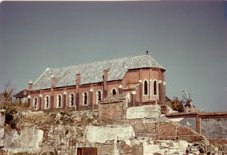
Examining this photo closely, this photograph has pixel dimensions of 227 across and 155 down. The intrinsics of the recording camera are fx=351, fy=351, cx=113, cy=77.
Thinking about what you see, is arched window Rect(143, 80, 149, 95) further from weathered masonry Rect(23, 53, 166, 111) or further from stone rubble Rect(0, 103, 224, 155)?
stone rubble Rect(0, 103, 224, 155)

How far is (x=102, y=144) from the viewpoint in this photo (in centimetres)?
1630

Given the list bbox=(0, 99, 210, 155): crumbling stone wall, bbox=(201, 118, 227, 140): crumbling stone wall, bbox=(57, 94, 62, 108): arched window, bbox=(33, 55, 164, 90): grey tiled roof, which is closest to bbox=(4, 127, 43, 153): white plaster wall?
bbox=(0, 99, 210, 155): crumbling stone wall

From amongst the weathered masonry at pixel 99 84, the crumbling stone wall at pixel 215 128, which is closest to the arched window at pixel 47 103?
the weathered masonry at pixel 99 84

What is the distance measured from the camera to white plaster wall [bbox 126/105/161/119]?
17.5 metres

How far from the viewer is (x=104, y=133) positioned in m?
16.7

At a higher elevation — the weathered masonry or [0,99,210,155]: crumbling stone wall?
the weathered masonry

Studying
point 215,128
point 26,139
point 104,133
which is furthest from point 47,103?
point 215,128

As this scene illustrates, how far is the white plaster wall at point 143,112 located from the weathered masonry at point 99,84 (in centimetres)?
1589

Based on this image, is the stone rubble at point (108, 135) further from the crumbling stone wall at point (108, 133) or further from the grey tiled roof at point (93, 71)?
the grey tiled roof at point (93, 71)

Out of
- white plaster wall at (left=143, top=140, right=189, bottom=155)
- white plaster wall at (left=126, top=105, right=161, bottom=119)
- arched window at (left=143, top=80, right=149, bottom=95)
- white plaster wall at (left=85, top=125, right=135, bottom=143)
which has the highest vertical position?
arched window at (left=143, top=80, right=149, bottom=95)

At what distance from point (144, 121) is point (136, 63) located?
68.1 ft

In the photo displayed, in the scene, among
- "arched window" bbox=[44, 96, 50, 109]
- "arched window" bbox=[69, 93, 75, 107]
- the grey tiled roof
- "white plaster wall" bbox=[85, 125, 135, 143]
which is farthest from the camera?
"arched window" bbox=[44, 96, 50, 109]

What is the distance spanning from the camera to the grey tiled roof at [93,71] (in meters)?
37.3

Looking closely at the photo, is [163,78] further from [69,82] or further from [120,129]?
[120,129]
